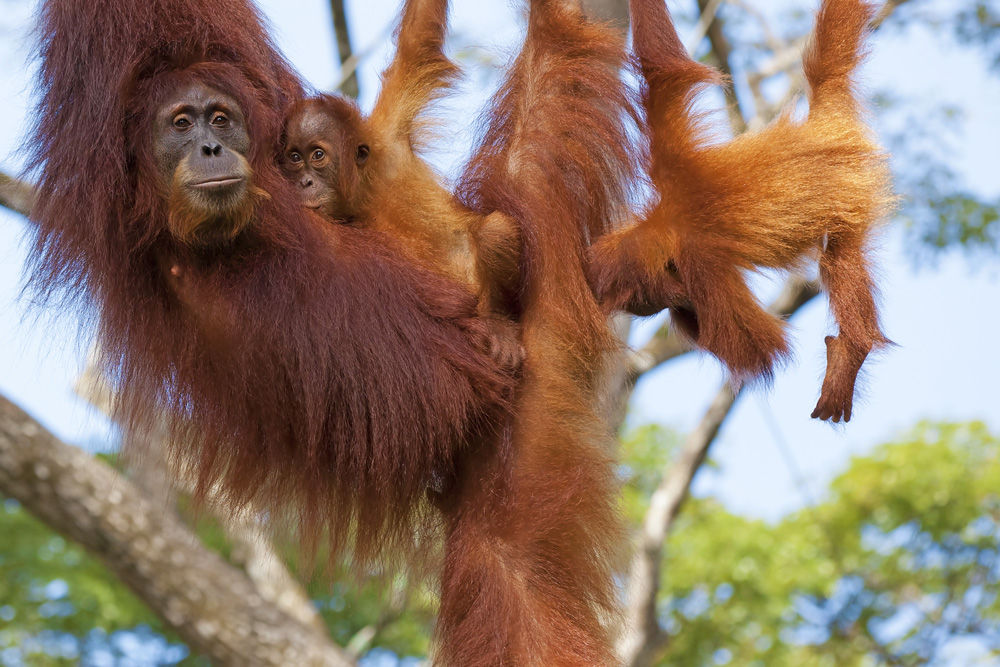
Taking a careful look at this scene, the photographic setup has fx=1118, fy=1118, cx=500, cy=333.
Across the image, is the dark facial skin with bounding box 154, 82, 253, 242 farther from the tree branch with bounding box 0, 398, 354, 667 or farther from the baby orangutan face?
the tree branch with bounding box 0, 398, 354, 667

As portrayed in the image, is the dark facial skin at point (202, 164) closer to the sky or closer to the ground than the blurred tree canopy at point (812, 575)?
closer to the sky

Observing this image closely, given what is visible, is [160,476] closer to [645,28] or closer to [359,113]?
[359,113]

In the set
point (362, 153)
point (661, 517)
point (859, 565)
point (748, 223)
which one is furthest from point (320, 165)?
point (859, 565)

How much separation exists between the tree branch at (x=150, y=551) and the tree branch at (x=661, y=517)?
6.62 feet

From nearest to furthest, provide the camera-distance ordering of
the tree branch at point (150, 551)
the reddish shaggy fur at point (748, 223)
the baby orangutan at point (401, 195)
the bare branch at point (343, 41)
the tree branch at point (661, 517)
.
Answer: the reddish shaggy fur at point (748, 223) → the baby orangutan at point (401, 195) → the tree branch at point (150, 551) → the bare branch at point (343, 41) → the tree branch at point (661, 517)

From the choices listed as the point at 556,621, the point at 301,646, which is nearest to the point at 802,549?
the point at 301,646

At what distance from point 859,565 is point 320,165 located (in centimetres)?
1262

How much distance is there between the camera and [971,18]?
30.3ft

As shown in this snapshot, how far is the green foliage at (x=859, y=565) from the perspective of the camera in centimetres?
1302

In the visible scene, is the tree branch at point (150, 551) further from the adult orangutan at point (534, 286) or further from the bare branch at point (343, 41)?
the adult orangutan at point (534, 286)

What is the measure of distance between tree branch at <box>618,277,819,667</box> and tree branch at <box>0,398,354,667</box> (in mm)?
2019

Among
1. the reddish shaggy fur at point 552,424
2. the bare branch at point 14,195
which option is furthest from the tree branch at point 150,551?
the reddish shaggy fur at point 552,424

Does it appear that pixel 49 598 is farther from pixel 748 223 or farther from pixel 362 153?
pixel 748 223

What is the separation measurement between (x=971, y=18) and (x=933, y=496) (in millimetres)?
7188
